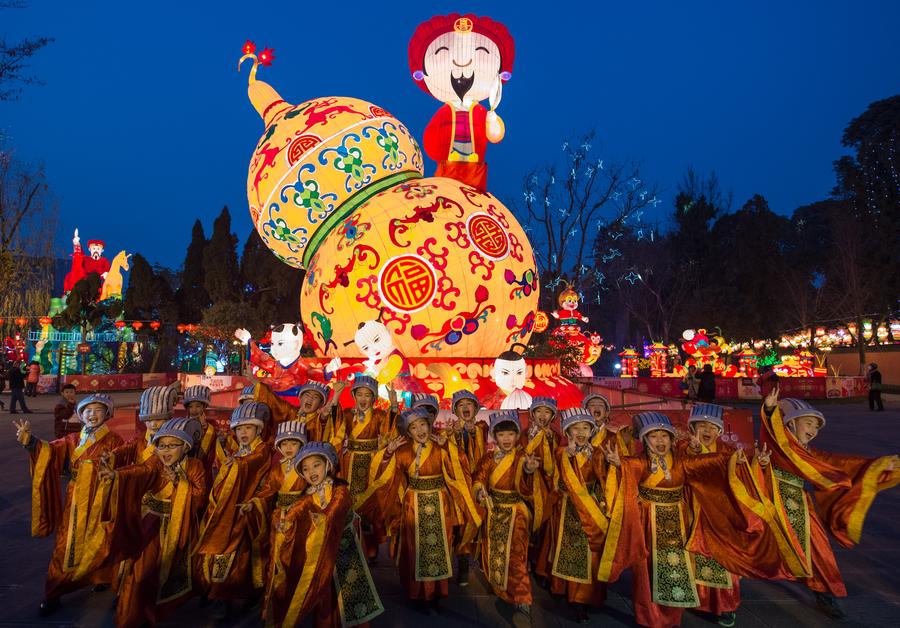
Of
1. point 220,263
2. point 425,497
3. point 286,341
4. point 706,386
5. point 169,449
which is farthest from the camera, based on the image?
point 220,263

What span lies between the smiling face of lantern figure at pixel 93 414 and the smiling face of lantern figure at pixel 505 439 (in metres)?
3.11

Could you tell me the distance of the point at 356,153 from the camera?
986cm

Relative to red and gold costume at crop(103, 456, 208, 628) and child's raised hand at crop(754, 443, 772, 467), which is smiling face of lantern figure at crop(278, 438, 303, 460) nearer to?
red and gold costume at crop(103, 456, 208, 628)

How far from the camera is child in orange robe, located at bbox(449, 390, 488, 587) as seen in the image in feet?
16.7

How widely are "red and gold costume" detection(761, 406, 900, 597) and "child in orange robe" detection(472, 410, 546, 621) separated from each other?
67.3 inches

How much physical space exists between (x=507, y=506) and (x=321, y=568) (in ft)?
4.85

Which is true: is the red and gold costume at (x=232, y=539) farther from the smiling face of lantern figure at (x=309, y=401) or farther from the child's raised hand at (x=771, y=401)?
the child's raised hand at (x=771, y=401)

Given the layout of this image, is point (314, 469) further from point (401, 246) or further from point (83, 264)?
point (83, 264)

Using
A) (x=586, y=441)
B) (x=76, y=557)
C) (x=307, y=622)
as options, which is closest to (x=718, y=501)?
(x=586, y=441)

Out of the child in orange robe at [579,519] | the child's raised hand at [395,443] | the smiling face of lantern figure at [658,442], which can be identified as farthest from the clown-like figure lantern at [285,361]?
the smiling face of lantern figure at [658,442]

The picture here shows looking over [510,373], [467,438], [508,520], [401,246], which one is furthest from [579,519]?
[401,246]

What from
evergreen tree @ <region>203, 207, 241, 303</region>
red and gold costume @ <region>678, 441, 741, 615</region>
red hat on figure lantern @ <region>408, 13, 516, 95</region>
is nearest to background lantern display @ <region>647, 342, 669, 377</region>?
evergreen tree @ <region>203, 207, 241, 303</region>

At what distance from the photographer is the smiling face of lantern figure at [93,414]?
497 centimetres

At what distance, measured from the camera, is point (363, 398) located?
18.2 ft
